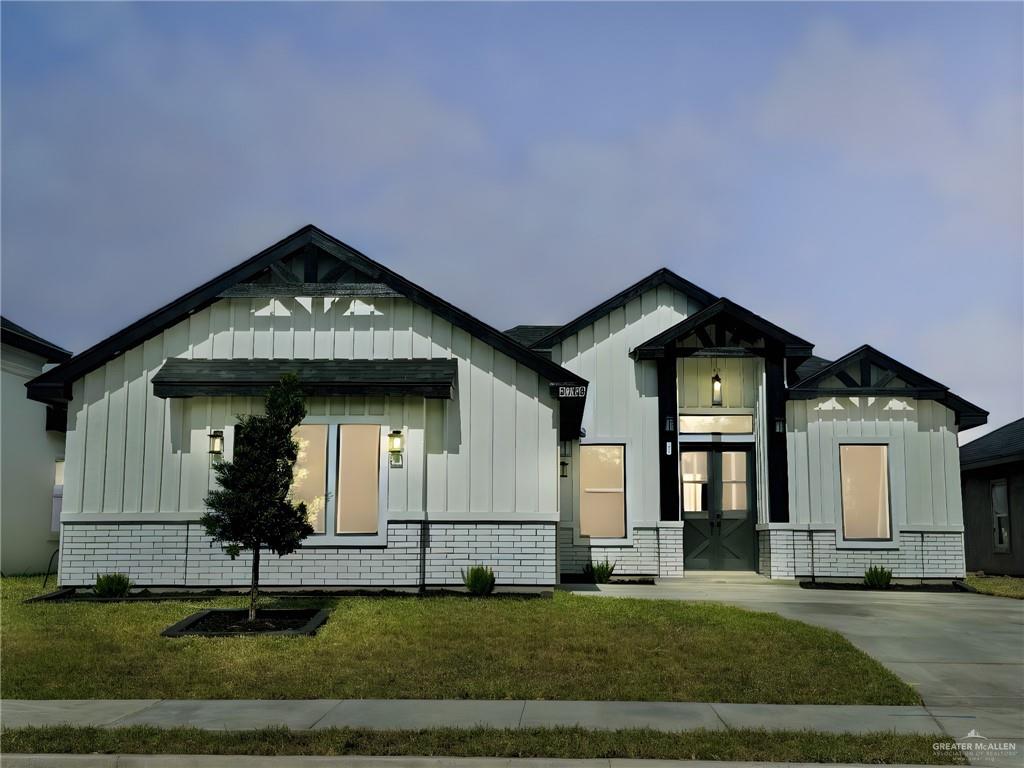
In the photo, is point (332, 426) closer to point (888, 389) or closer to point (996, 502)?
point (888, 389)

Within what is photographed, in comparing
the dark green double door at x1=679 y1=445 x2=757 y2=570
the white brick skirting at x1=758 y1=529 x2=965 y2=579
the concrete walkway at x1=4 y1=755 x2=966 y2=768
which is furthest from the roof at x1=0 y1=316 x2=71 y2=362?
the white brick skirting at x1=758 y1=529 x2=965 y2=579

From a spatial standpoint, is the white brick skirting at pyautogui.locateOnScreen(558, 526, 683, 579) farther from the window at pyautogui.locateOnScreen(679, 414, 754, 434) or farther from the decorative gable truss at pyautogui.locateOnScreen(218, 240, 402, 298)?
the decorative gable truss at pyautogui.locateOnScreen(218, 240, 402, 298)

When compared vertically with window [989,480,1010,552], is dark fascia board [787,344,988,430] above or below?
above

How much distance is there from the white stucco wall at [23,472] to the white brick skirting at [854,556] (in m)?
15.2

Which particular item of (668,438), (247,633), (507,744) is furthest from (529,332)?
(507,744)

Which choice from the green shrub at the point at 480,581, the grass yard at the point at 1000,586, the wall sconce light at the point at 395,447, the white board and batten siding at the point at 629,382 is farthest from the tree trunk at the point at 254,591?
the grass yard at the point at 1000,586

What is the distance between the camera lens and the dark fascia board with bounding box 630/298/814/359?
18578mm

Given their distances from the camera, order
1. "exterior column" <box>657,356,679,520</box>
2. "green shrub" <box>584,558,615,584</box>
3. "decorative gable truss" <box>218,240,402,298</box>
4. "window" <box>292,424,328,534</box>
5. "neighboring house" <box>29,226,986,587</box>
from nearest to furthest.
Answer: "neighboring house" <box>29,226,986,587</box> → "window" <box>292,424,328,534</box> → "decorative gable truss" <box>218,240,402,298</box> → "green shrub" <box>584,558,615,584</box> → "exterior column" <box>657,356,679,520</box>

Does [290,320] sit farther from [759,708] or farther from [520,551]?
[759,708]

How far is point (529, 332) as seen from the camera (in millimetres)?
23531

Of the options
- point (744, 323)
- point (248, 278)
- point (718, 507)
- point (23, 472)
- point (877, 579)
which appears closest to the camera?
point (248, 278)

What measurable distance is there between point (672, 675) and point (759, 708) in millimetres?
1240

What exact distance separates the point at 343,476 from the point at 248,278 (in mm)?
3453

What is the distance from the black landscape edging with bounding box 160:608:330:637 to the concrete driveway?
450cm
